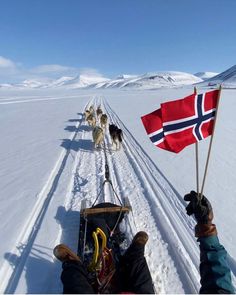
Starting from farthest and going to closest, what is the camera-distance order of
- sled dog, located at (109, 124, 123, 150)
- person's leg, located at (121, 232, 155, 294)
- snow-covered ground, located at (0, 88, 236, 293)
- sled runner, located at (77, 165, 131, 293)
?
Result: 1. sled dog, located at (109, 124, 123, 150)
2. snow-covered ground, located at (0, 88, 236, 293)
3. sled runner, located at (77, 165, 131, 293)
4. person's leg, located at (121, 232, 155, 294)

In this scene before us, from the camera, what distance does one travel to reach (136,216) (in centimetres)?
439

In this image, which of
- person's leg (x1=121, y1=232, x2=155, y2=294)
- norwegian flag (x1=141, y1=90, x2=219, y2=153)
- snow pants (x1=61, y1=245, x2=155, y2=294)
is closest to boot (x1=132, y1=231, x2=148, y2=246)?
person's leg (x1=121, y1=232, x2=155, y2=294)

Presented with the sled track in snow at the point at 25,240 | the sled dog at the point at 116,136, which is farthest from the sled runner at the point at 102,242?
the sled dog at the point at 116,136

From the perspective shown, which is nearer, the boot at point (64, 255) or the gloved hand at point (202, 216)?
the gloved hand at point (202, 216)

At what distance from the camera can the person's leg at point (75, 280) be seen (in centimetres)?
246

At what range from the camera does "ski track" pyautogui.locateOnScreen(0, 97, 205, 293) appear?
3.21m

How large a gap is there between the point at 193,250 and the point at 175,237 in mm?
334

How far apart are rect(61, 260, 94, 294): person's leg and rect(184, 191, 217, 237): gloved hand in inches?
45.2

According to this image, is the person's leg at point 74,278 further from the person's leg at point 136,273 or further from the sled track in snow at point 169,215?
the sled track in snow at point 169,215

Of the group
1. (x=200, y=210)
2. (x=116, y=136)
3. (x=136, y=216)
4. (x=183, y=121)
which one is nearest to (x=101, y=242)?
(x=136, y=216)

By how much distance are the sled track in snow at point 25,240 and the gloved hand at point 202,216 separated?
2156mm

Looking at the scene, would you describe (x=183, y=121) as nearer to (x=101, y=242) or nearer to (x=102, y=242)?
(x=102, y=242)

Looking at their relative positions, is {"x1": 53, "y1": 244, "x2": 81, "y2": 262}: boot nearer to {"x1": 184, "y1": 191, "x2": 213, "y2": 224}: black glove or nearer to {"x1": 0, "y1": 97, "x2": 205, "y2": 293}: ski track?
{"x1": 0, "y1": 97, "x2": 205, "y2": 293}: ski track

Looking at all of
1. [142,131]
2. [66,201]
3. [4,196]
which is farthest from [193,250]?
[142,131]
